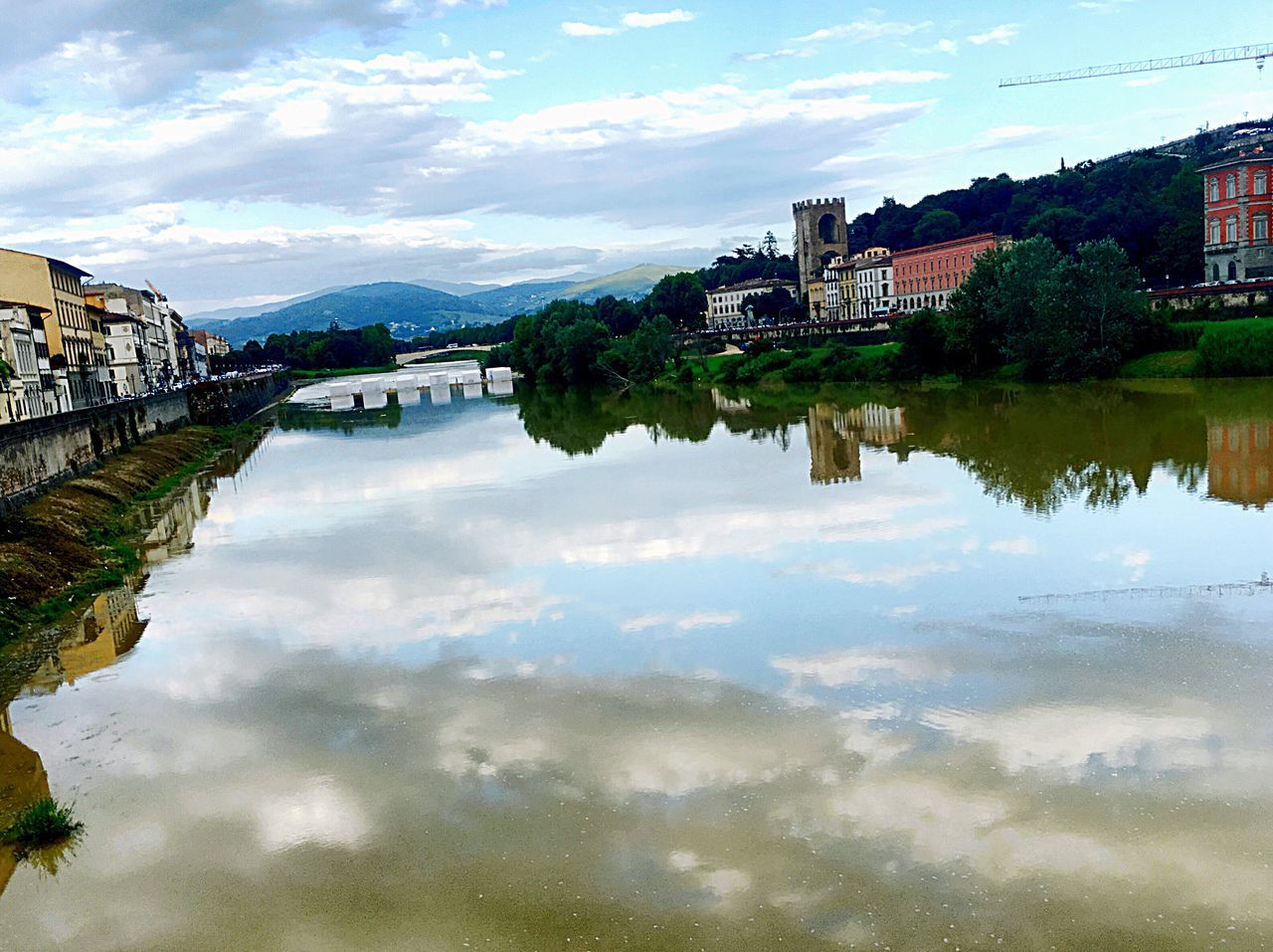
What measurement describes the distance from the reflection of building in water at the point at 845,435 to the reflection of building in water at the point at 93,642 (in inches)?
654

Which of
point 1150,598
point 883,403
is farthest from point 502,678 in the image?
point 883,403

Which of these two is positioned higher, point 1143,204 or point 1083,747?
point 1143,204

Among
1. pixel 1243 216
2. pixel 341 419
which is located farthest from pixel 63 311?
pixel 1243 216

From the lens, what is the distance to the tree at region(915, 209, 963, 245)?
403 feet

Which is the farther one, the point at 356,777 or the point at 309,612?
the point at 309,612

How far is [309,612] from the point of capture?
17453 millimetres

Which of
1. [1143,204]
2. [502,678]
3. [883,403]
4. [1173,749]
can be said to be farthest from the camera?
[1143,204]

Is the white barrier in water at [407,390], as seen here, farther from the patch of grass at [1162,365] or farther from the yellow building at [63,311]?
the patch of grass at [1162,365]

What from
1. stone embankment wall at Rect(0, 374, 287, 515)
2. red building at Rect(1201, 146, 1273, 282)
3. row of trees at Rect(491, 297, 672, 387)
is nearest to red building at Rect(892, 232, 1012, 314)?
red building at Rect(1201, 146, 1273, 282)

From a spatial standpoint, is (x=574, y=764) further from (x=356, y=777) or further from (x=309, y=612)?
(x=309, y=612)

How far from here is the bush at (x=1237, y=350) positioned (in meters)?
43.7

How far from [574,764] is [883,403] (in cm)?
4098

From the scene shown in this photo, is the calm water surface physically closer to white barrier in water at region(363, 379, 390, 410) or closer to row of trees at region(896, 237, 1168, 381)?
row of trees at region(896, 237, 1168, 381)

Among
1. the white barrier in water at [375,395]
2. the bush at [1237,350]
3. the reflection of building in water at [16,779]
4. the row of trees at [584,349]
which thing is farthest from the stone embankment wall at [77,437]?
the bush at [1237,350]
